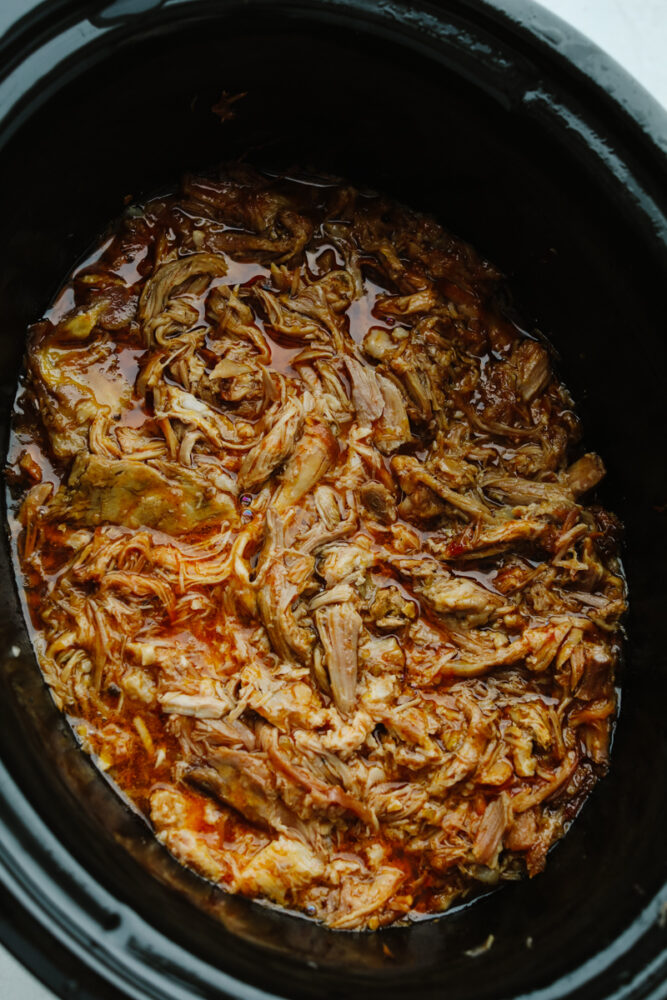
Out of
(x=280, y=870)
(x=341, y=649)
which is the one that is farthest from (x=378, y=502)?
(x=280, y=870)

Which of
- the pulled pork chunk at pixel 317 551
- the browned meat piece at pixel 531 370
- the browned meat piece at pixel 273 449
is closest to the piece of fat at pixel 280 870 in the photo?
the pulled pork chunk at pixel 317 551

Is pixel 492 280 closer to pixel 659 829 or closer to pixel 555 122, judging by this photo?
pixel 555 122

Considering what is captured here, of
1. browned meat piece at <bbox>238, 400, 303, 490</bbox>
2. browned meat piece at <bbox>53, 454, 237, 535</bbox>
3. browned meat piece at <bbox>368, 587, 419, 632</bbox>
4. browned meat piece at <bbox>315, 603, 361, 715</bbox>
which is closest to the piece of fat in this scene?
browned meat piece at <bbox>315, 603, 361, 715</bbox>

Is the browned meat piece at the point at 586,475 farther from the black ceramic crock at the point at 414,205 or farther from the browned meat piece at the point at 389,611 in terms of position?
the browned meat piece at the point at 389,611

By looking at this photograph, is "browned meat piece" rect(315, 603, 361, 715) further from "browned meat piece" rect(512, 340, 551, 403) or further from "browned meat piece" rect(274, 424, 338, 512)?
"browned meat piece" rect(512, 340, 551, 403)

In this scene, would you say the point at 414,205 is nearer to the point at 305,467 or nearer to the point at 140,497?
the point at 305,467

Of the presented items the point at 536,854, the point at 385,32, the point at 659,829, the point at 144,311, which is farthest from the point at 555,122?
the point at 536,854

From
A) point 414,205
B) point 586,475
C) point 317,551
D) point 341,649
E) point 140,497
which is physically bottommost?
point 140,497
